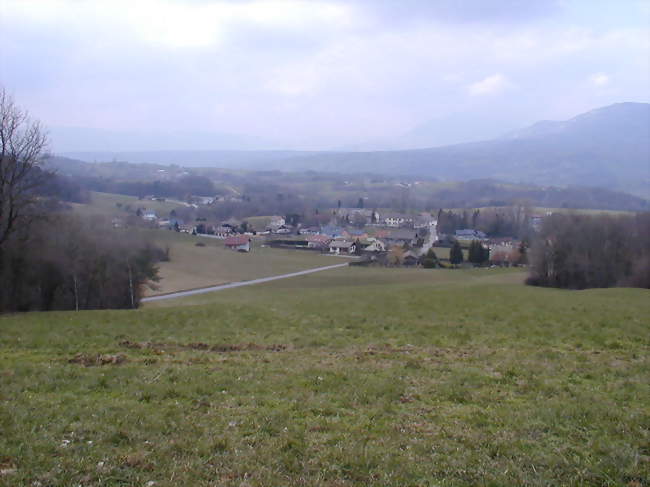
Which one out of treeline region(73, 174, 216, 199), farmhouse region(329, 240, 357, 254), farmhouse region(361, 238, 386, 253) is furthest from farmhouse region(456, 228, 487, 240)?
treeline region(73, 174, 216, 199)

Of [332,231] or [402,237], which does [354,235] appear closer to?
[332,231]

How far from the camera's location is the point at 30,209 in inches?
1006

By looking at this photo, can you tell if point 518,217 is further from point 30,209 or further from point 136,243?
point 30,209

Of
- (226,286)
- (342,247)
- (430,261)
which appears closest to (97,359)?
(226,286)

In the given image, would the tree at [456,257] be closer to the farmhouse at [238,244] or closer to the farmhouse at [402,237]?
the farmhouse at [402,237]

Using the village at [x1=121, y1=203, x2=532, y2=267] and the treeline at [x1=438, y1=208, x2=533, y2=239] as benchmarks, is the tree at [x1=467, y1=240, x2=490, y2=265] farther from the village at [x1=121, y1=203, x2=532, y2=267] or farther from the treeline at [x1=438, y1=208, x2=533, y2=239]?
the treeline at [x1=438, y1=208, x2=533, y2=239]

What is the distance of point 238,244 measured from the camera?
79750mm

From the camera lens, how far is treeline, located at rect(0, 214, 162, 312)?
86.7ft

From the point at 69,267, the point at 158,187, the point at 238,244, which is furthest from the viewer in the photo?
the point at 158,187

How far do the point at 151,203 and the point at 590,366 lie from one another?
120m

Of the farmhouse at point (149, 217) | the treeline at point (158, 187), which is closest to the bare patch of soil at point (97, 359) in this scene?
the farmhouse at point (149, 217)

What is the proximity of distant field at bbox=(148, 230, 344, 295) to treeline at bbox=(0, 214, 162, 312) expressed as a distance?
9579 mm

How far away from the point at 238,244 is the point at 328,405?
237 ft

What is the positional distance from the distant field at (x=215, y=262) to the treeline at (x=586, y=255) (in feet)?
99.0
